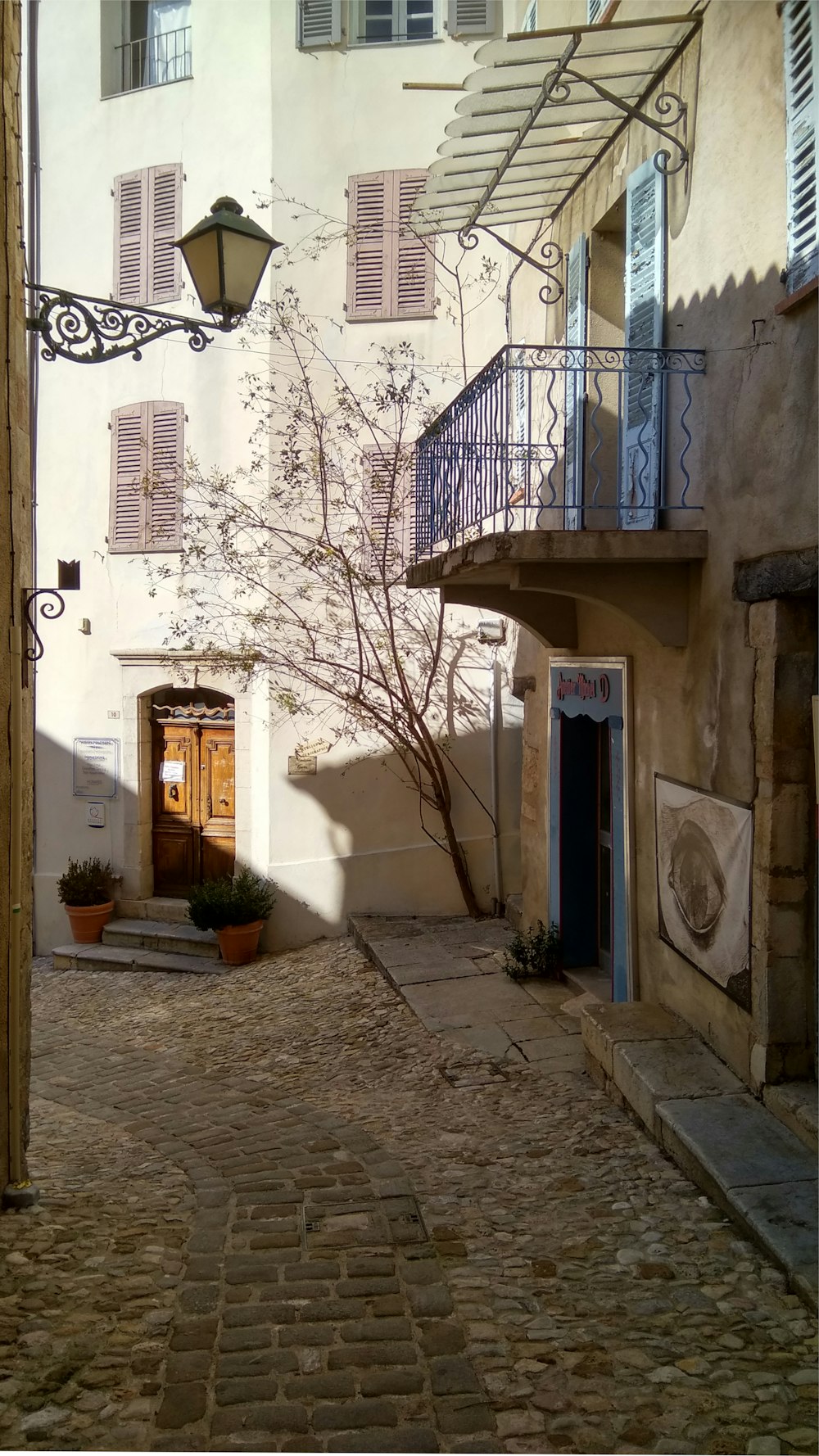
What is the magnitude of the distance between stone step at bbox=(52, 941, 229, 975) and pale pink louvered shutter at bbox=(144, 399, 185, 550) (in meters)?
4.30

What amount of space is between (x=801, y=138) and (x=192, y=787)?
9.21 meters

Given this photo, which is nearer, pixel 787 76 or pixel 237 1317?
pixel 237 1317

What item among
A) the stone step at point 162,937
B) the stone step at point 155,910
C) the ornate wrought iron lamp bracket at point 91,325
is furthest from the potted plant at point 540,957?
the ornate wrought iron lamp bracket at point 91,325

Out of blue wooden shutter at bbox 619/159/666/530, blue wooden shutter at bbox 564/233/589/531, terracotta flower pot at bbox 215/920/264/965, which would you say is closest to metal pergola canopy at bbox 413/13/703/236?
blue wooden shutter at bbox 619/159/666/530

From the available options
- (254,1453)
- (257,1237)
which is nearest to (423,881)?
(257,1237)

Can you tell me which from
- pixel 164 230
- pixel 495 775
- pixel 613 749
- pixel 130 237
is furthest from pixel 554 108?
pixel 130 237

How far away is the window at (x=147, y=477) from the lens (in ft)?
38.4

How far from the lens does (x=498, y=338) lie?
11.0 meters

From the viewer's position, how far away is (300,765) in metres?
11.1

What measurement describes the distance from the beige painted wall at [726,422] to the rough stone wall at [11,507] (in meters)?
3.39

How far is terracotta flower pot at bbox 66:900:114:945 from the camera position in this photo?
12.1 metres

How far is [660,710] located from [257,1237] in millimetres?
3568

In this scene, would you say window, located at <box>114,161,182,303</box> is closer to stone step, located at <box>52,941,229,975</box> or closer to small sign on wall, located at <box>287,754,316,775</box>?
small sign on wall, located at <box>287,754,316,775</box>

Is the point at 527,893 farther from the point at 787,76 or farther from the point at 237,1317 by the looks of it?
the point at 787,76
